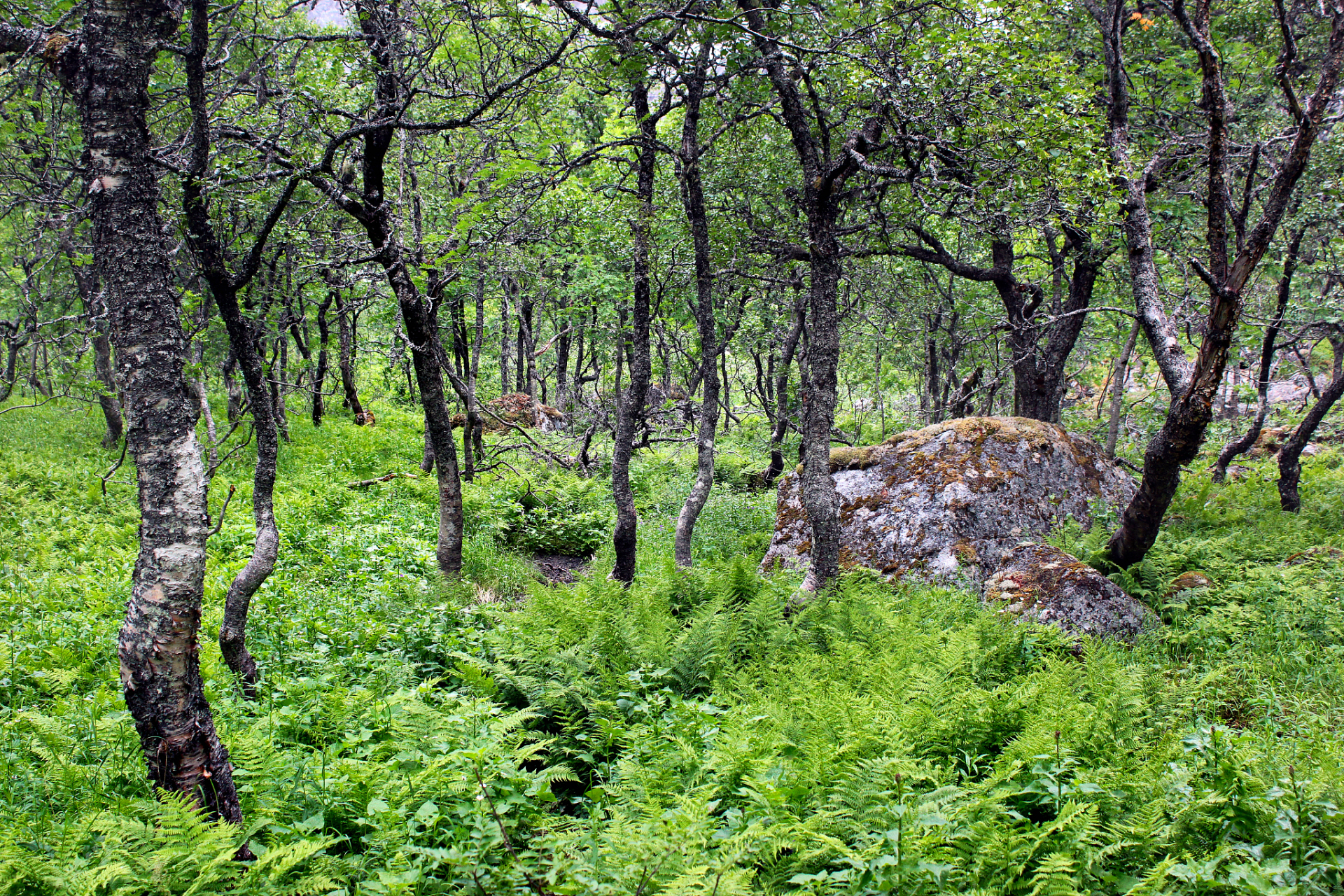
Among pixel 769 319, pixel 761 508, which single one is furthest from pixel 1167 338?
pixel 769 319

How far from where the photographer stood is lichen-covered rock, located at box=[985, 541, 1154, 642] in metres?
7.25

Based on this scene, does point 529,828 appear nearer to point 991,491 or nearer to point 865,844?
point 865,844

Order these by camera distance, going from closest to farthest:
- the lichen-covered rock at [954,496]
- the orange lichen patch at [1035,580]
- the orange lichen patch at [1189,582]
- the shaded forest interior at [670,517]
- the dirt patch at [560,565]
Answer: the shaded forest interior at [670,517] → the orange lichen patch at [1035,580] → the orange lichen patch at [1189,582] → the lichen-covered rock at [954,496] → the dirt patch at [560,565]

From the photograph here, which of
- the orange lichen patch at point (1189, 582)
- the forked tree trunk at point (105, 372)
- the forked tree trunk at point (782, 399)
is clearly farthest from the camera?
the forked tree trunk at point (782, 399)

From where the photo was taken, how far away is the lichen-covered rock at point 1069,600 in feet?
23.8

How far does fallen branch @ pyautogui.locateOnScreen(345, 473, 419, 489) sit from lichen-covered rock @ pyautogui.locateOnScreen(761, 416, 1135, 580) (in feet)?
26.4

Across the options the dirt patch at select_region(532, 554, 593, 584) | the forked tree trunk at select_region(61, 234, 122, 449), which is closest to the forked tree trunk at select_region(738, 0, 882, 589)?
the dirt patch at select_region(532, 554, 593, 584)

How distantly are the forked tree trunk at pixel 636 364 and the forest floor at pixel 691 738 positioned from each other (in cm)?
85

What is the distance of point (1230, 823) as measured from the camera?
338 cm

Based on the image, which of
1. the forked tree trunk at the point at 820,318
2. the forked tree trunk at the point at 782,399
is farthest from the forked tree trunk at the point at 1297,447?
the forked tree trunk at the point at 820,318

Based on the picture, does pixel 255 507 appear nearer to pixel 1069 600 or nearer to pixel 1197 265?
pixel 1069 600

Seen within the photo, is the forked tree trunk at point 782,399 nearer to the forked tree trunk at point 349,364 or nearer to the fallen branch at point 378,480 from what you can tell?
the fallen branch at point 378,480

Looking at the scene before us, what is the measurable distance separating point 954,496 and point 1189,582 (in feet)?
8.81

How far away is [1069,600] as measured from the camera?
744cm
